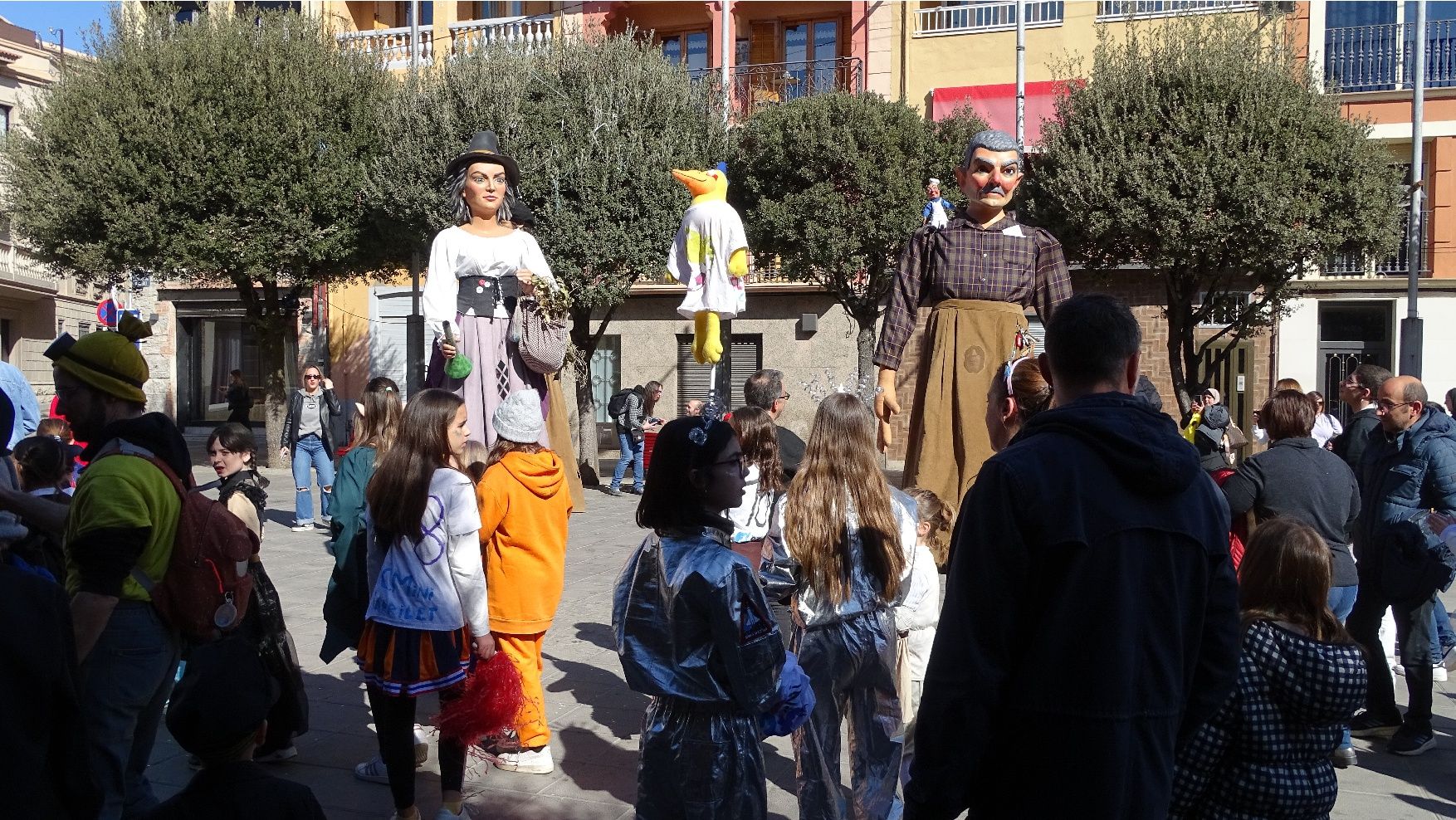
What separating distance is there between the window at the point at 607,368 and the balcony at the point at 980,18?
900cm

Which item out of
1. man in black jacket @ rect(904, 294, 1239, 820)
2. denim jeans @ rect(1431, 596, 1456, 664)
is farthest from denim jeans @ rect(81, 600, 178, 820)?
denim jeans @ rect(1431, 596, 1456, 664)

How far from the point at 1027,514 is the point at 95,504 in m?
2.71

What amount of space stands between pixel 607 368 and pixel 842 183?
8679mm

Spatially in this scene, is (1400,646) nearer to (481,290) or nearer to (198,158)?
(481,290)

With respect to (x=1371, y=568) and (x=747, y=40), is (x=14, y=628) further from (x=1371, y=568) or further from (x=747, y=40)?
(x=747, y=40)

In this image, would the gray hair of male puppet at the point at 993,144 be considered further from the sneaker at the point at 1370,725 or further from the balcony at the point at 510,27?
the balcony at the point at 510,27

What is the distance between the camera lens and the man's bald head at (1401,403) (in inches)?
235

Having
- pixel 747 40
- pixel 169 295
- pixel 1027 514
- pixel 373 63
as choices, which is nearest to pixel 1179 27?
pixel 747 40

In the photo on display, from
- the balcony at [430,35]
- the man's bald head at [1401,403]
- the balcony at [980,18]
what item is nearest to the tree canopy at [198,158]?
the balcony at [430,35]

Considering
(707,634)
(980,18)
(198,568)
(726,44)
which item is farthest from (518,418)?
(980,18)

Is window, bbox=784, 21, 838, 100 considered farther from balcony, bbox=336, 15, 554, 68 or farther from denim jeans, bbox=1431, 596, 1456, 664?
denim jeans, bbox=1431, 596, 1456, 664

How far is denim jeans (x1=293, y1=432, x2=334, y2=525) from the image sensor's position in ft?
42.9

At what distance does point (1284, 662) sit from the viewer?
10.8 feet

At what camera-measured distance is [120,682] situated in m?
3.74
